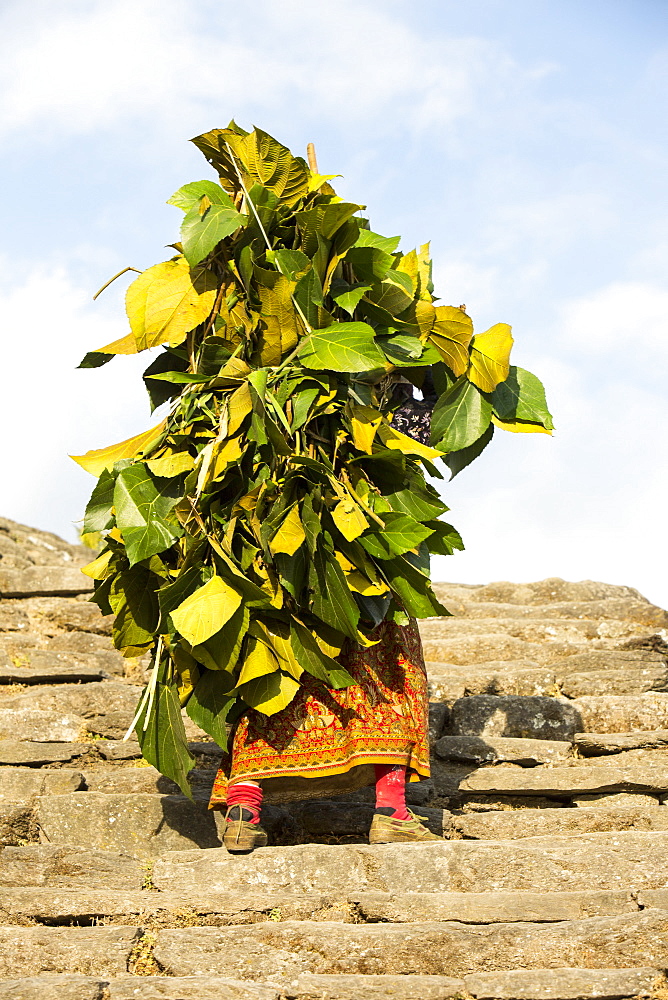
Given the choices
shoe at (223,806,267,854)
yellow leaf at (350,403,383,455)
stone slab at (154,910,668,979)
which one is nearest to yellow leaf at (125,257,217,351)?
yellow leaf at (350,403,383,455)

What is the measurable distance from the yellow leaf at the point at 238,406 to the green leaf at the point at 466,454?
0.75 m

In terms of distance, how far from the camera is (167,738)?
3.47 meters

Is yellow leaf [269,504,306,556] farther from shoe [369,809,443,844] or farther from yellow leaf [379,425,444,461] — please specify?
shoe [369,809,443,844]

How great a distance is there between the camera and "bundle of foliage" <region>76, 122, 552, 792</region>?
3381 millimetres

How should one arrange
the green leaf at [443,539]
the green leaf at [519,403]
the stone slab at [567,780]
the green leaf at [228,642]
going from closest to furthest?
the green leaf at [228,642], the green leaf at [443,539], the green leaf at [519,403], the stone slab at [567,780]

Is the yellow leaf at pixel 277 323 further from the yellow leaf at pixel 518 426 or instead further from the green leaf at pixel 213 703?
the green leaf at pixel 213 703

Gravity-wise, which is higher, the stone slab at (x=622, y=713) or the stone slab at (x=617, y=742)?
the stone slab at (x=622, y=713)

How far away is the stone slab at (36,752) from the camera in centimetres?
439

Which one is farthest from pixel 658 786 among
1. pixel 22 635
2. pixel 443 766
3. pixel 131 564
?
pixel 22 635

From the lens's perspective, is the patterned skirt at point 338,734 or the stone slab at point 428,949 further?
the patterned skirt at point 338,734

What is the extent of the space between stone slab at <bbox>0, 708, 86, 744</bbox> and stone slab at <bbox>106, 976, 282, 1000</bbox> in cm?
231

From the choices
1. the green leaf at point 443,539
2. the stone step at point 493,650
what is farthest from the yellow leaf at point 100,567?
the stone step at point 493,650

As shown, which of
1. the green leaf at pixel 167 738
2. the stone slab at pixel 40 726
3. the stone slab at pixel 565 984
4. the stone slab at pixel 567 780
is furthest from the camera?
the stone slab at pixel 40 726

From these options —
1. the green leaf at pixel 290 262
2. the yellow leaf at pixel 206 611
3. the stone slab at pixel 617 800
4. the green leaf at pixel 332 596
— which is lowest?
the stone slab at pixel 617 800
